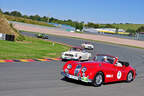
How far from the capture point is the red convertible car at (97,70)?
9.99 m

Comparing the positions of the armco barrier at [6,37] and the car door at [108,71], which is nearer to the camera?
the car door at [108,71]

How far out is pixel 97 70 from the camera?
10078 millimetres

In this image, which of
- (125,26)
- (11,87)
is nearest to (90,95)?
(11,87)

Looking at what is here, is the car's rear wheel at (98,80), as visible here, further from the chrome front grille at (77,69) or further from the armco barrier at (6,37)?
the armco barrier at (6,37)

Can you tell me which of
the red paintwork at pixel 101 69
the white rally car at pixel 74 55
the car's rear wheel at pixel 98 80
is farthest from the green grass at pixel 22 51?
the car's rear wheel at pixel 98 80

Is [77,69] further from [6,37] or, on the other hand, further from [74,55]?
[6,37]

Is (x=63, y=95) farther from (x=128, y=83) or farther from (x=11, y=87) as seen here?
(x=128, y=83)

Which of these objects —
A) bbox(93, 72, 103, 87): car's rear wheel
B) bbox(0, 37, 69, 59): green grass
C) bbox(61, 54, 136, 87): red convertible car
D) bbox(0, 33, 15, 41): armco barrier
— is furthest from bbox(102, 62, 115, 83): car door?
bbox(0, 33, 15, 41): armco barrier

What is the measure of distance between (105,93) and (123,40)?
4643 cm

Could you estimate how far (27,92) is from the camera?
26.7ft

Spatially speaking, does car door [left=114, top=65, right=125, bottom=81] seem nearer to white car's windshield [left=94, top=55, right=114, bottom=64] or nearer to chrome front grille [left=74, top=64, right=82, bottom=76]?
white car's windshield [left=94, top=55, right=114, bottom=64]

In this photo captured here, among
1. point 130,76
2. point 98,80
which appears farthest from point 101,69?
point 130,76

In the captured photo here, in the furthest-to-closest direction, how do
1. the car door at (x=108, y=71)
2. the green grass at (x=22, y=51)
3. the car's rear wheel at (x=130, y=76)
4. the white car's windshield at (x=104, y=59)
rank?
the green grass at (x=22, y=51)
the car's rear wheel at (x=130, y=76)
the white car's windshield at (x=104, y=59)
the car door at (x=108, y=71)

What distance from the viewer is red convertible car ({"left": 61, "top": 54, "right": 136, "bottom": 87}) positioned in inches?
393
